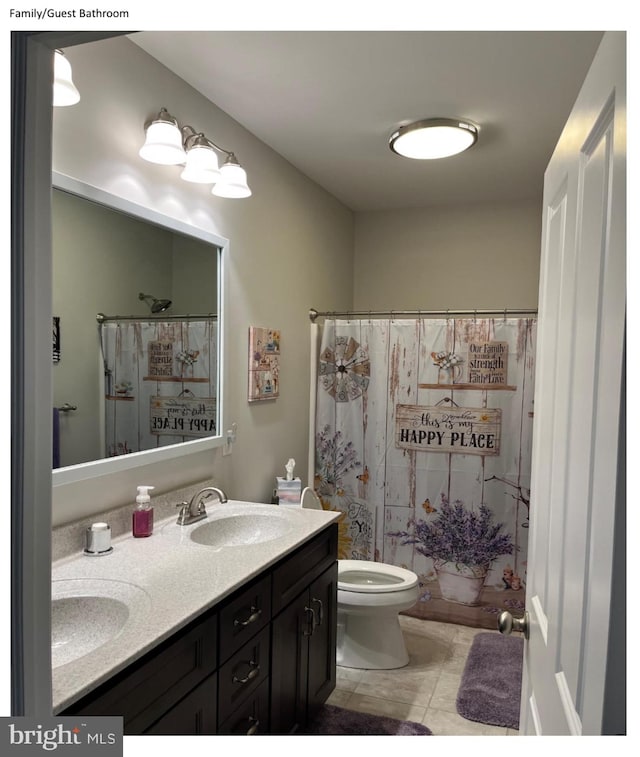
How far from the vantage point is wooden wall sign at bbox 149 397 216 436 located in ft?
6.90

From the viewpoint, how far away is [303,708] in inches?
84.2

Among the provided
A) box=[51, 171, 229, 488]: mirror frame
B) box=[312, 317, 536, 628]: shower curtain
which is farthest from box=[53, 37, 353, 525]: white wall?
box=[312, 317, 536, 628]: shower curtain

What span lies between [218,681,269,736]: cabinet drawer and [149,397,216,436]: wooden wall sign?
36.5 inches

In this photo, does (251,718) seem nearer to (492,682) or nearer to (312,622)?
(312,622)

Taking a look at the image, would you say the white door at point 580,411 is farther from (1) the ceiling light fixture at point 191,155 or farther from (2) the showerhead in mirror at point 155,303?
(2) the showerhead in mirror at point 155,303

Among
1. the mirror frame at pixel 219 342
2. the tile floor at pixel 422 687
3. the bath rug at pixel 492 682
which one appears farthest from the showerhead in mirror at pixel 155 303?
the bath rug at pixel 492 682

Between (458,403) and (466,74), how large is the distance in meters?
1.67

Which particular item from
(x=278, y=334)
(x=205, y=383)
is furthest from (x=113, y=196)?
(x=278, y=334)

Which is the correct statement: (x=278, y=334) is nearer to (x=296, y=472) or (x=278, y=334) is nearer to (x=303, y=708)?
(x=296, y=472)

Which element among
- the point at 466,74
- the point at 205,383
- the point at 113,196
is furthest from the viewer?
the point at 205,383

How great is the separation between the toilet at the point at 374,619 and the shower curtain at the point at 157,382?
0.85 m

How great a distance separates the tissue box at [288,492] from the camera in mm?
2805

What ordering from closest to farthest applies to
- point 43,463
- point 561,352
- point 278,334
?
1. point 43,463
2. point 561,352
3. point 278,334
